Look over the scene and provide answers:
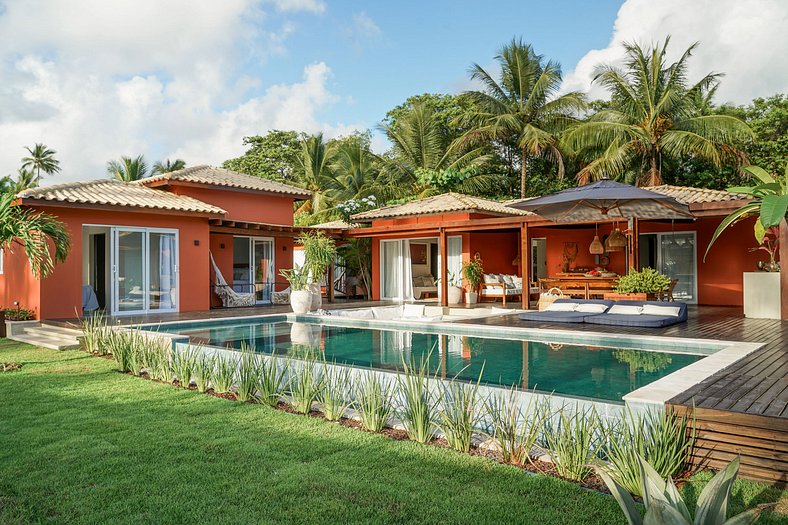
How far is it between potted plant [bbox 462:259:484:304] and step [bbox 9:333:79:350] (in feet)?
35.4

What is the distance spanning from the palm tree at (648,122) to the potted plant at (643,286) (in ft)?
34.6

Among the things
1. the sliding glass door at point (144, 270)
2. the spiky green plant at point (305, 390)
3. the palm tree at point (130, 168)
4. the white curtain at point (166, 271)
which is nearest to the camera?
the spiky green plant at point (305, 390)

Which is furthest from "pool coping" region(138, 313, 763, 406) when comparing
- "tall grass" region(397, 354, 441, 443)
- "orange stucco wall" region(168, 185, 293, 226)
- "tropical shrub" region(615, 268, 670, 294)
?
"orange stucco wall" region(168, 185, 293, 226)

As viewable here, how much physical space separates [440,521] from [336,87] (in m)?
29.1

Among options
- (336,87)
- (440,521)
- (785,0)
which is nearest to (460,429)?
(440,521)

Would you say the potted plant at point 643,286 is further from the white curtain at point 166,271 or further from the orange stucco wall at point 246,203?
the orange stucco wall at point 246,203

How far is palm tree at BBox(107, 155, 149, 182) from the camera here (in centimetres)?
3544

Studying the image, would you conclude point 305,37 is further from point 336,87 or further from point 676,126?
point 676,126

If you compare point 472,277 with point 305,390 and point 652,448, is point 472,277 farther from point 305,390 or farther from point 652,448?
point 652,448

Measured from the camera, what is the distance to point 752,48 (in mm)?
26109

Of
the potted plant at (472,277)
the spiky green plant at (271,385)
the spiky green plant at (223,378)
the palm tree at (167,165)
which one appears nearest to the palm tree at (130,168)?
the palm tree at (167,165)

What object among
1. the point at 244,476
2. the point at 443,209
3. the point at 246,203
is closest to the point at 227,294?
the point at 246,203

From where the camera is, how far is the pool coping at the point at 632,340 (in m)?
5.12

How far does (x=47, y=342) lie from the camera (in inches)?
438
